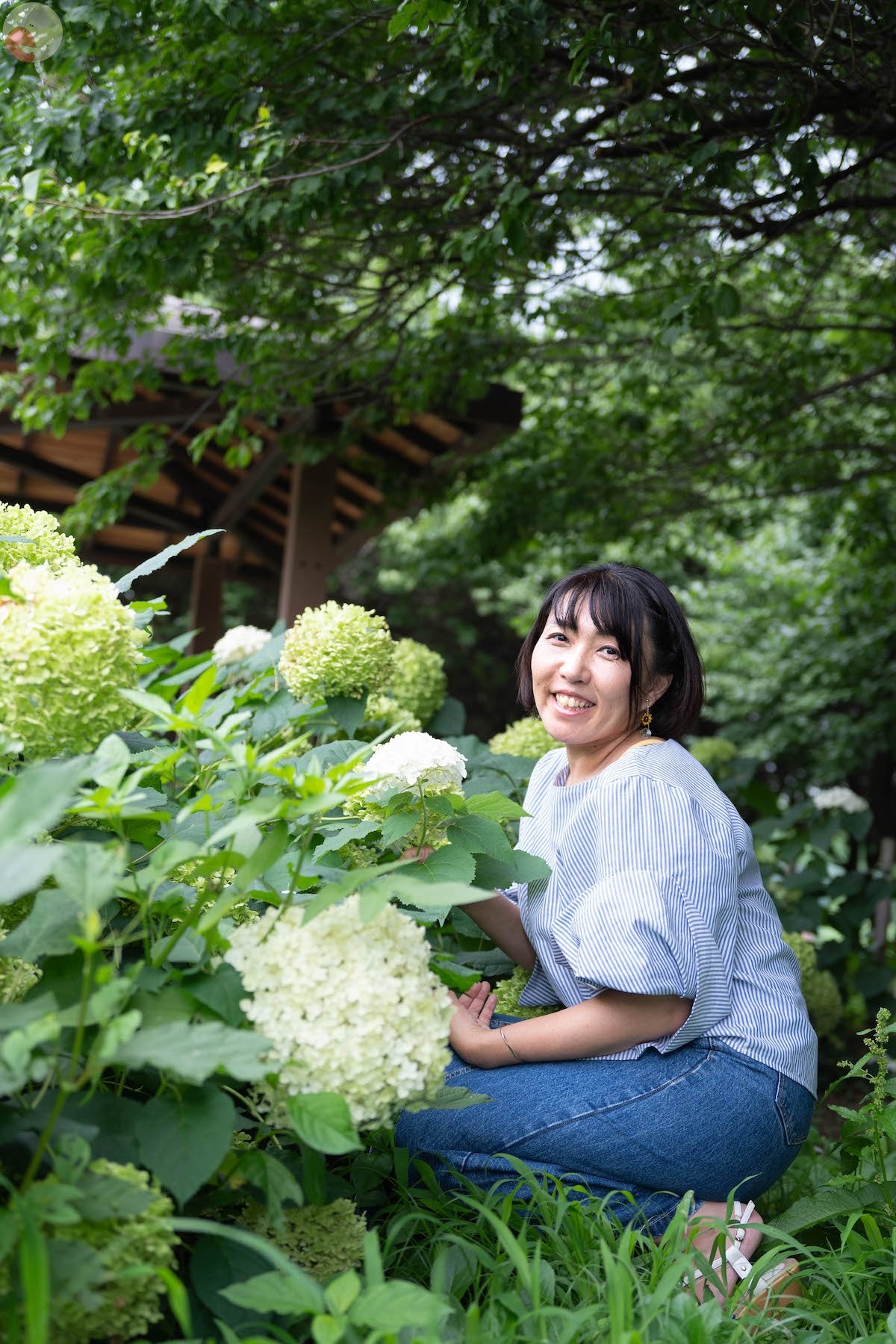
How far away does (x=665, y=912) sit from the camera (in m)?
1.63

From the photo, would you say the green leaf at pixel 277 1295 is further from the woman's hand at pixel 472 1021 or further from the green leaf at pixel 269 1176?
the woman's hand at pixel 472 1021

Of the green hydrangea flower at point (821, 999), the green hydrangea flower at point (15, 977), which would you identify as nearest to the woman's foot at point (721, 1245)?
the green hydrangea flower at point (15, 977)

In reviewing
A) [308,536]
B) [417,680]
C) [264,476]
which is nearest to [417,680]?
[417,680]

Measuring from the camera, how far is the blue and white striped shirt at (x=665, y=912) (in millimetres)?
1630

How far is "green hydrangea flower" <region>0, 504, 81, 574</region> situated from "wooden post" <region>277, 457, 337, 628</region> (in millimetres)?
4101

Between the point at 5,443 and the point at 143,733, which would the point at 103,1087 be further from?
the point at 5,443

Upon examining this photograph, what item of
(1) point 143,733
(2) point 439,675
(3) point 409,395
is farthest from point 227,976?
(3) point 409,395

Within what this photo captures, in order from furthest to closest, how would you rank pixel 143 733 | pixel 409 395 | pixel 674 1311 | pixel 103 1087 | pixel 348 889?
1. pixel 409 395
2. pixel 143 733
3. pixel 674 1311
4. pixel 103 1087
5. pixel 348 889

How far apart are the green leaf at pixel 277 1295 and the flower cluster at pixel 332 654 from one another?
1.41 meters

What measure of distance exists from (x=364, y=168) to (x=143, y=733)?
2116 millimetres

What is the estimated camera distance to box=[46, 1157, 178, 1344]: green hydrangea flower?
1.01 metres

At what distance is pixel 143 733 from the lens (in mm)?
1715

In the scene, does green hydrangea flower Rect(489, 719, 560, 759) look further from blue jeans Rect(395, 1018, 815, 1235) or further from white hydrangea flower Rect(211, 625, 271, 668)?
blue jeans Rect(395, 1018, 815, 1235)

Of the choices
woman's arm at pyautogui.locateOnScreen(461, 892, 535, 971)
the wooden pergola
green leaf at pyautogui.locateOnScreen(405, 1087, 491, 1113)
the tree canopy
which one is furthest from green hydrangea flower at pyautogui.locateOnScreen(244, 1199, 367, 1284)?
the wooden pergola
